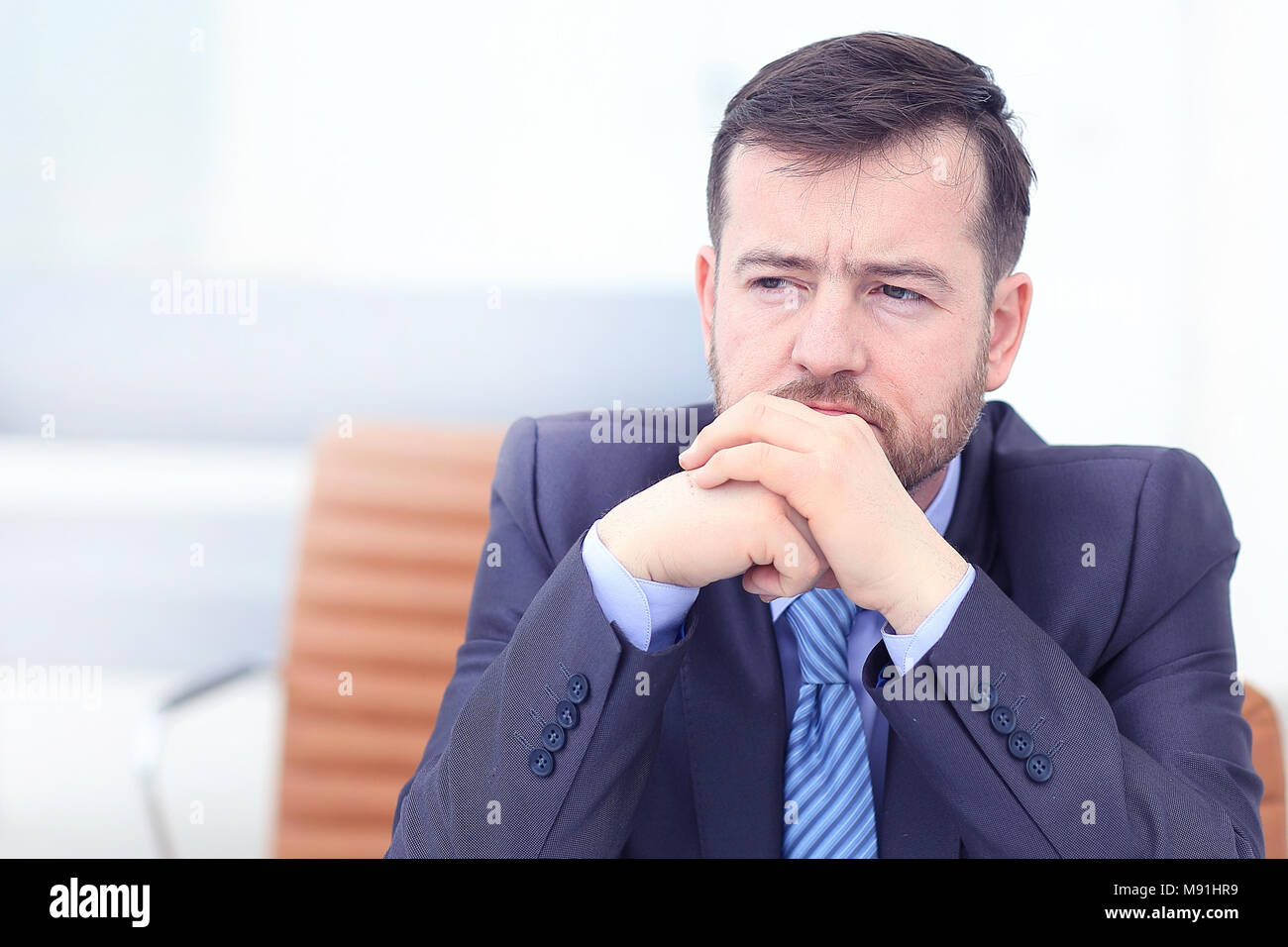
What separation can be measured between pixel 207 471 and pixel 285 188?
2.71ft

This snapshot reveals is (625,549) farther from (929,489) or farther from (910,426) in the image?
(929,489)

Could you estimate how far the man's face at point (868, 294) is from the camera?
3.84 ft

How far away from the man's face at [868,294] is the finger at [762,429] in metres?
0.13

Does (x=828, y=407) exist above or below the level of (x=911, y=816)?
above

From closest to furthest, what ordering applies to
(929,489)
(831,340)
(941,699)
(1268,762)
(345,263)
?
(941,699) < (831,340) < (929,489) < (1268,762) < (345,263)

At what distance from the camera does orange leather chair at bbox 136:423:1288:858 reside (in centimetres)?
186

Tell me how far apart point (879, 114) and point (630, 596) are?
0.67 m

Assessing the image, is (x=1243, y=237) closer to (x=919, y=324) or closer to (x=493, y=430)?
(x=919, y=324)

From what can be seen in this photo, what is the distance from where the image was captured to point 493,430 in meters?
1.96

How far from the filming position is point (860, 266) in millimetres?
1170

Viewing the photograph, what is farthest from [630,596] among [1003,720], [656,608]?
[1003,720]

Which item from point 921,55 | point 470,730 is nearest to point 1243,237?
point 921,55

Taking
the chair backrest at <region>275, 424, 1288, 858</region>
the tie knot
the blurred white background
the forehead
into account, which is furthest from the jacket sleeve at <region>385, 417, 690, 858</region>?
the blurred white background

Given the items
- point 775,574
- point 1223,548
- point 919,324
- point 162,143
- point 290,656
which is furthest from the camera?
point 162,143
